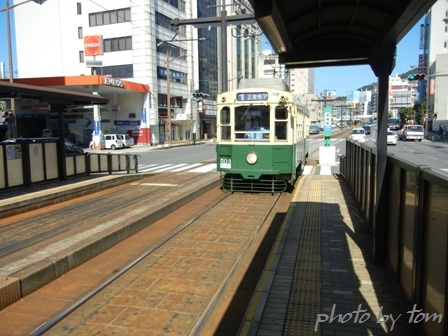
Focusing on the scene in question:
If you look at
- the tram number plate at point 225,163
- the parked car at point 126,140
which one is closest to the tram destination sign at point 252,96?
the tram number plate at point 225,163

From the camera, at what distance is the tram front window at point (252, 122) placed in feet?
38.9

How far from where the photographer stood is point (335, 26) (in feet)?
18.5

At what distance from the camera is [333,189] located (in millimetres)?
12359

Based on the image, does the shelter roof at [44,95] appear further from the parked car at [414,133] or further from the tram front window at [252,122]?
the parked car at [414,133]

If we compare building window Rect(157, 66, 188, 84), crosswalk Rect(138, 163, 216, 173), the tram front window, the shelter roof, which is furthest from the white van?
the tram front window

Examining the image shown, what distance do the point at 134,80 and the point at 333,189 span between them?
39646 millimetres

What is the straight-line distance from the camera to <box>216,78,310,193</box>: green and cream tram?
38.4 ft

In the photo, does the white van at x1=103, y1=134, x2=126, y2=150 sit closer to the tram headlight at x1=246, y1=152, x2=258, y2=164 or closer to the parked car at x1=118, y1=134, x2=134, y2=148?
the parked car at x1=118, y1=134, x2=134, y2=148

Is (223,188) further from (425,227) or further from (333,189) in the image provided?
(425,227)

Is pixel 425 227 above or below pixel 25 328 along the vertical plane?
above

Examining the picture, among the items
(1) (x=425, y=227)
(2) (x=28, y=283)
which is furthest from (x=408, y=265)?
(2) (x=28, y=283)

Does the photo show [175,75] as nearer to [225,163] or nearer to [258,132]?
[225,163]

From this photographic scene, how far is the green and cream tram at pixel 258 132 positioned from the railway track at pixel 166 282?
3377 mm

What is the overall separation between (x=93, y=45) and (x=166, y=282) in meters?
43.9
